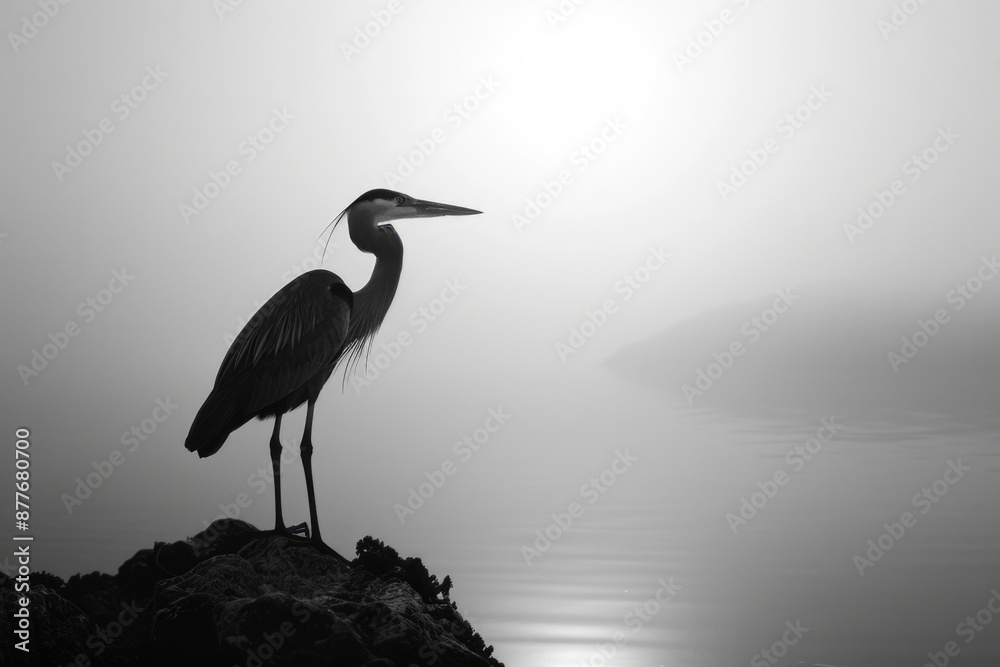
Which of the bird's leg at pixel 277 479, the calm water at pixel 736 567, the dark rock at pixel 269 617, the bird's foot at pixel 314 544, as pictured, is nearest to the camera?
the dark rock at pixel 269 617

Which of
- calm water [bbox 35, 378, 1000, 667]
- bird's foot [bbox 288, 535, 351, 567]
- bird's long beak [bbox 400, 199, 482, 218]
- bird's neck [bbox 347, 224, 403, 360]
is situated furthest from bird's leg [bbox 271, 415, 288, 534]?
calm water [bbox 35, 378, 1000, 667]

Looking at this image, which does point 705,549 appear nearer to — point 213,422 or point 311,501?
point 311,501

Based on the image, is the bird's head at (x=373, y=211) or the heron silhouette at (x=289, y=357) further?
the bird's head at (x=373, y=211)

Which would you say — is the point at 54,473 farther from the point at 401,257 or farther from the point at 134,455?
the point at 401,257

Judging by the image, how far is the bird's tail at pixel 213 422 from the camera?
6.07 metres

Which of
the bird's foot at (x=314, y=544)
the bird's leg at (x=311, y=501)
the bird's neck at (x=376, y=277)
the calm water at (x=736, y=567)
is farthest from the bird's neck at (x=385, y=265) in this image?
the calm water at (x=736, y=567)

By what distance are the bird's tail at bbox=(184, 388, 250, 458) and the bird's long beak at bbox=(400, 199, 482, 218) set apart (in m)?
2.05

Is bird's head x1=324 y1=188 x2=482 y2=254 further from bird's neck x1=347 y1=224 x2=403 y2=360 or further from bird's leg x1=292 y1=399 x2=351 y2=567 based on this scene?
bird's leg x1=292 y1=399 x2=351 y2=567

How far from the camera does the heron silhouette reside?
20.1 ft

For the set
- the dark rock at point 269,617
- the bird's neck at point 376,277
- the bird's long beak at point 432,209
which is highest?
the bird's long beak at point 432,209

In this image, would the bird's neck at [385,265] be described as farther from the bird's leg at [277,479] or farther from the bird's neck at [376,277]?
the bird's leg at [277,479]

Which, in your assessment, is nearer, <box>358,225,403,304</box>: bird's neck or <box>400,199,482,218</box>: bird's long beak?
<box>358,225,403,304</box>: bird's neck

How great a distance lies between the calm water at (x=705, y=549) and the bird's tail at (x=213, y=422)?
2698 mm

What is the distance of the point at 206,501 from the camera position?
13844 millimetres
